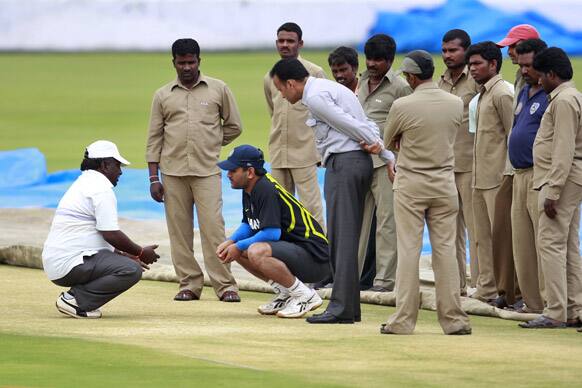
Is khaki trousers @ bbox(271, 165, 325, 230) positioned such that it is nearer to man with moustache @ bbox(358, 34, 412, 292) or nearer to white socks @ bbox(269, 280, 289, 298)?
man with moustache @ bbox(358, 34, 412, 292)

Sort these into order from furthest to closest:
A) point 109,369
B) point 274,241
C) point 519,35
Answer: point 519,35, point 274,241, point 109,369

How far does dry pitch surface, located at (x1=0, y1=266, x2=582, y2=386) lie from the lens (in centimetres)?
623

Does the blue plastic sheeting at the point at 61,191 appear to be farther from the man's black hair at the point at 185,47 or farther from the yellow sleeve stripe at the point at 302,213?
the yellow sleeve stripe at the point at 302,213

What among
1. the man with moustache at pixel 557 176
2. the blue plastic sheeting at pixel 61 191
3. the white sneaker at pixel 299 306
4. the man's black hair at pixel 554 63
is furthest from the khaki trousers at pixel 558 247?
the blue plastic sheeting at pixel 61 191

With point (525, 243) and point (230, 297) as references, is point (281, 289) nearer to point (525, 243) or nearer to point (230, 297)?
point (230, 297)

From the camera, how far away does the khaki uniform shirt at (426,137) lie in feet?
25.3

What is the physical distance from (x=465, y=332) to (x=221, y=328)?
1380 mm

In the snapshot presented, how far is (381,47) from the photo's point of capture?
9578 millimetres

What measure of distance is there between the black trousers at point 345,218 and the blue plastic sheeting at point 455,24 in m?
20.0

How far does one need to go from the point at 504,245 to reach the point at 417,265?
1636 mm

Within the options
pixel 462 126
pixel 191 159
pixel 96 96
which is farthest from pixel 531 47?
pixel 96 96

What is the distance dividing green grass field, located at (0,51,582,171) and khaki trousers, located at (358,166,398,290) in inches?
335

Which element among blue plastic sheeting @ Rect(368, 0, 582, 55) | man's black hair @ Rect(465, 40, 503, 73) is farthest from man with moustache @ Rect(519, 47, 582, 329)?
blue plastic sheeting @ Rect(368, 0, 582, 55)

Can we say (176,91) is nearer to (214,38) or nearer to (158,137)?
(158,137)
